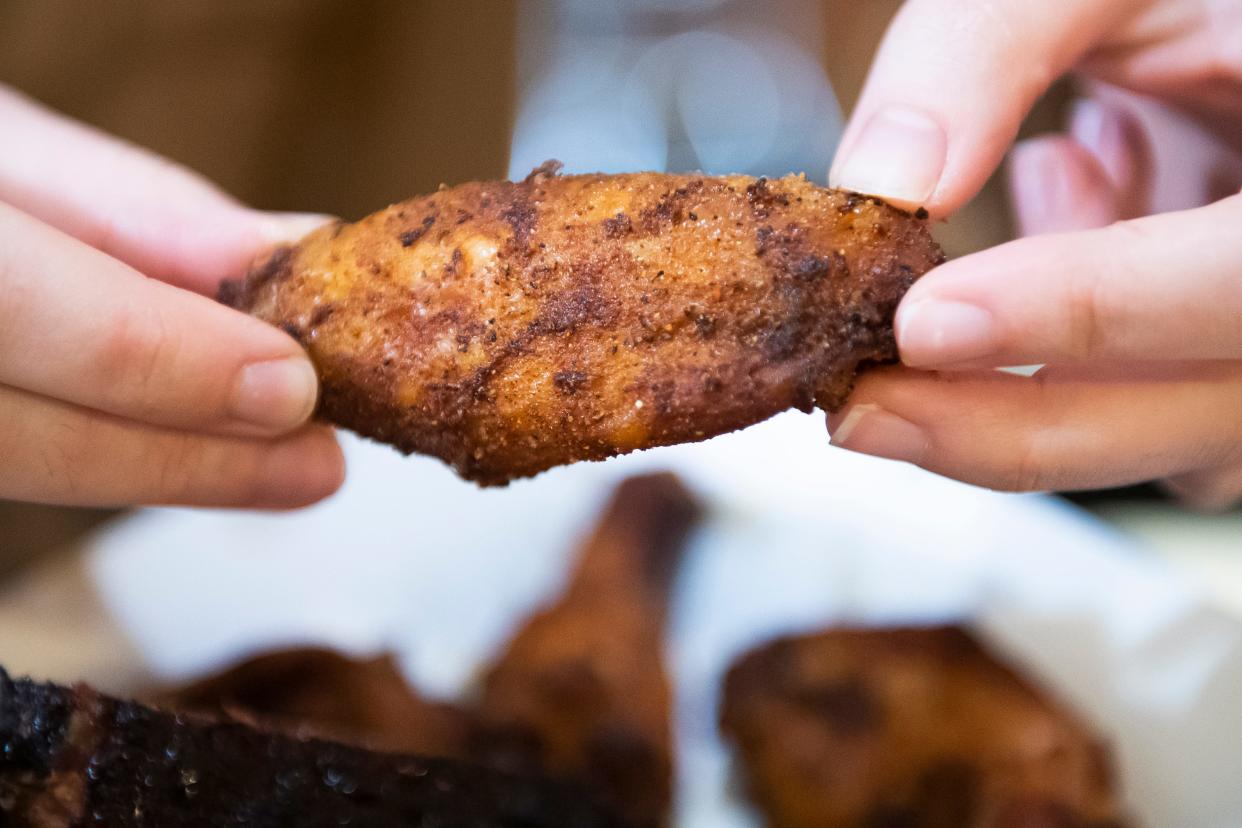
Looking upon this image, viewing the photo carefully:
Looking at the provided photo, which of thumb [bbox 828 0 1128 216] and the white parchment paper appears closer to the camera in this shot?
thumb [bbox 828 0 1128 216]

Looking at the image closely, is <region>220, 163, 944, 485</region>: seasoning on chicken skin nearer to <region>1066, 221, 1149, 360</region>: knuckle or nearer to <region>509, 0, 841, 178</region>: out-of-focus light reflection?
<region>1066, 221, 1149, 360</region>: knuckle

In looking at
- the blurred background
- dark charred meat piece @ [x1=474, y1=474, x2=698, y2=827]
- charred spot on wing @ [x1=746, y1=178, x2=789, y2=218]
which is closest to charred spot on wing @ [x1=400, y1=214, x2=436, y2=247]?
charred spot on wing @ [x1=746, y1=178, x2=789, y2=218]

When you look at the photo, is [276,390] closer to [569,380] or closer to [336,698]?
[569,380]

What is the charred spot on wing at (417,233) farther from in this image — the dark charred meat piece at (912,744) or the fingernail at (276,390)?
the dark charred meat piece at (912,744)

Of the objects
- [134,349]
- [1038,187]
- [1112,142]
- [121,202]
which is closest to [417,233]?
[134,349]

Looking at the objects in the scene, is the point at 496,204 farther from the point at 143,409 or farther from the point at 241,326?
the point at 143,409

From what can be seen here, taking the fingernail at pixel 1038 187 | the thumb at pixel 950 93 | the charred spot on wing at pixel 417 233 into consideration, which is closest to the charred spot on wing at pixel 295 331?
the charred spot on wing at pixel 417 233
